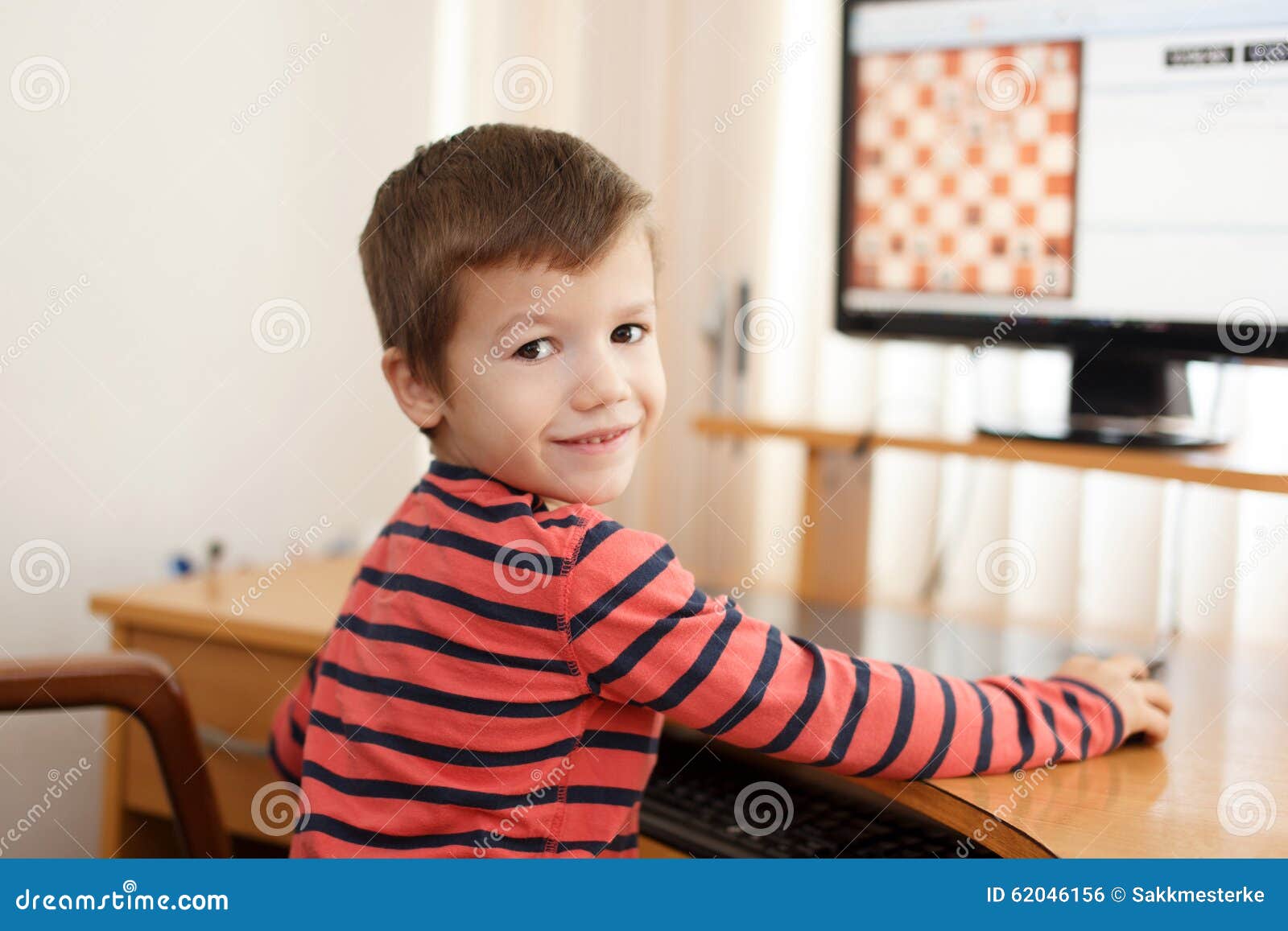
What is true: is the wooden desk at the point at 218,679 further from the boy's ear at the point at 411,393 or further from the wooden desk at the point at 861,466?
the wooden desk at the point at 861,466

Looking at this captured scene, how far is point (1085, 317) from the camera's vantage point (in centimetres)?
127

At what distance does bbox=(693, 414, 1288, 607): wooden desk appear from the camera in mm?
1151

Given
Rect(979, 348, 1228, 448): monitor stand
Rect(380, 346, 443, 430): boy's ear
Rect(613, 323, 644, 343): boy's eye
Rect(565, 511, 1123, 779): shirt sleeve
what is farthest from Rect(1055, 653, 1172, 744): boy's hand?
Rect(380, 346, 443, 430): boy's ear

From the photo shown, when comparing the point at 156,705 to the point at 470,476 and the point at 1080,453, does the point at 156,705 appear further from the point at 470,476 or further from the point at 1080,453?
the point at 1080,453

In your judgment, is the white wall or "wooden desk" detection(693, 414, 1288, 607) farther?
the white wall

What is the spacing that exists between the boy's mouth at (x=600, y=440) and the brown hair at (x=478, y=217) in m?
0.11

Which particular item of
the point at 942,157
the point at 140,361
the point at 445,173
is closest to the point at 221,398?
the point at 140,361

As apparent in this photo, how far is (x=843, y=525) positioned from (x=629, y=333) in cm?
95

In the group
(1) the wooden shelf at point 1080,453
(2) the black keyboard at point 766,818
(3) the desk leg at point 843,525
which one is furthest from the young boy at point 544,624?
(3) the desk leg at point 843,525

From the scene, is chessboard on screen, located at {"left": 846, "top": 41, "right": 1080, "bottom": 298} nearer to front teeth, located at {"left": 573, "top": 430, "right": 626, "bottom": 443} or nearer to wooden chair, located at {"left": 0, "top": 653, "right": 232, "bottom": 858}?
front teeth, located at {"left": 573, "top": 430, "right": 626, "bottom": 443}

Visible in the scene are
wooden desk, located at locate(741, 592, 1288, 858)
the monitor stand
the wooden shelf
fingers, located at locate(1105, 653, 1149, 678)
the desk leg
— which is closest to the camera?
wooden desk, located at locate(741, 592, 1288, 858)

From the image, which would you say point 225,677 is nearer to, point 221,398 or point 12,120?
point 221,398

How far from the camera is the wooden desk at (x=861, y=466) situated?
1151mm

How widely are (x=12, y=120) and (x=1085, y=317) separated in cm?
116
